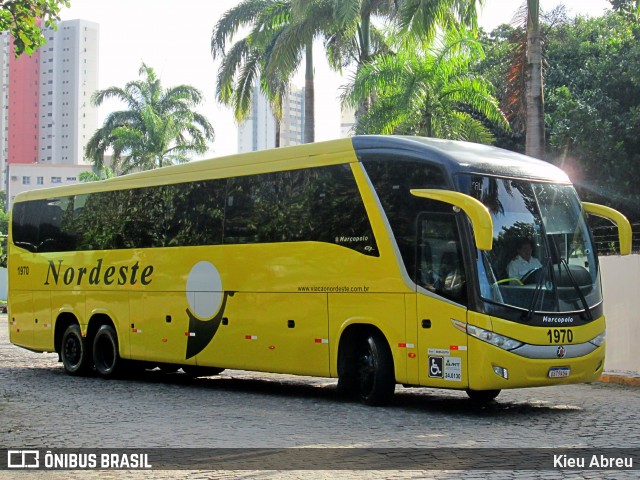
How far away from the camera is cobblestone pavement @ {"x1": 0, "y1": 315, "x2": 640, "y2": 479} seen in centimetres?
977

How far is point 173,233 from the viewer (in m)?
17.0

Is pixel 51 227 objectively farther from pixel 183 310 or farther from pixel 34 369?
pixel 183 310

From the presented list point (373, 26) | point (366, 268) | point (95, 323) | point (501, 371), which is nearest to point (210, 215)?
point (366, 268)

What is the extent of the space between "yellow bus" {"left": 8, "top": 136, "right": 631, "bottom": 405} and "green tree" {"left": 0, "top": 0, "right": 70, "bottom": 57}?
3.06 m

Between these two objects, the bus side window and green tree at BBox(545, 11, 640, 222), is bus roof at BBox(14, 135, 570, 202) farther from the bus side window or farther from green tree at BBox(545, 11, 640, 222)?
green tree at BBox(545, 11, 640, 222)

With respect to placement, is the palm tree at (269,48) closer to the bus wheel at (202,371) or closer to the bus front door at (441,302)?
the bus wheel at (202,371)

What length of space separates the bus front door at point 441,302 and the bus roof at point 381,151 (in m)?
0.80

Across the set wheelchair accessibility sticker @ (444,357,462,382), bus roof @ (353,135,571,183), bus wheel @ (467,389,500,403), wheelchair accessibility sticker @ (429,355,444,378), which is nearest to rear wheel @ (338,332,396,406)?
wheelchair accessibility sticker @ (429,355,444,378)

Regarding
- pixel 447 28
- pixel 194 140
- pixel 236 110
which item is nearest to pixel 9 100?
pixel 194 140

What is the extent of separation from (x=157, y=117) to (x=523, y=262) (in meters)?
40.2

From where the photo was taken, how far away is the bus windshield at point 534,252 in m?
12.1

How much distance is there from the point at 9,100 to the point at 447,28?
16989 cm

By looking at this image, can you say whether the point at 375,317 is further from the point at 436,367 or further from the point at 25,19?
the point at 25,19

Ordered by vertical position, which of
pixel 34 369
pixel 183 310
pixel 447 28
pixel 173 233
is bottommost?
pixel 34 369
